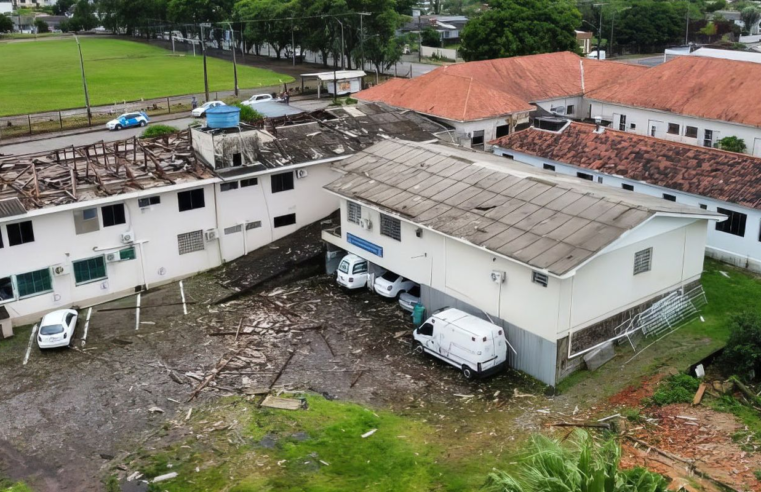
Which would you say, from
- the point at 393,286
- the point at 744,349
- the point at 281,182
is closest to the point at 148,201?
the point at 281,182

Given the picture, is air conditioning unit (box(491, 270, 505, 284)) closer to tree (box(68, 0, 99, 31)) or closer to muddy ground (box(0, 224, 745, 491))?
muddy ground (box(0, 224, 745, 491))

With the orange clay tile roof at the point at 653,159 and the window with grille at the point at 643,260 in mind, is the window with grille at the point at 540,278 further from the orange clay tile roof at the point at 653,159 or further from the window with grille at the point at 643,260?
the orange clay tile roof at the point at 653,159

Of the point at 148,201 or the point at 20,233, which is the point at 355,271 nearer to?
the point at 148,201

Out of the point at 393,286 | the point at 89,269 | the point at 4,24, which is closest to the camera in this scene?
the point at 393,286

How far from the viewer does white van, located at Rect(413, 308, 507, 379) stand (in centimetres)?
2722

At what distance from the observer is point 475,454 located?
2319 cm

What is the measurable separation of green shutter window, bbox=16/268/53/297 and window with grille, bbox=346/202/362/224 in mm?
13196

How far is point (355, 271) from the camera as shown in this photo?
115 ft

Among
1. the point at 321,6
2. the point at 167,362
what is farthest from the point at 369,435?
the point at 321,6

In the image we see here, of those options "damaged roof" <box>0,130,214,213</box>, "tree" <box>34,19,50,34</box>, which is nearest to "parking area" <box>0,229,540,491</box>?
"damaged roof" <box>0,130,214,213</box>

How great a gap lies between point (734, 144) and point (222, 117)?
1222 inches

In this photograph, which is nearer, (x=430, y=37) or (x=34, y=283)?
(x=34, y=283)

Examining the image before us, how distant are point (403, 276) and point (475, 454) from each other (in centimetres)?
1145

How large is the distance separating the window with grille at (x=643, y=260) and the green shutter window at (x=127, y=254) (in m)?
21.6
